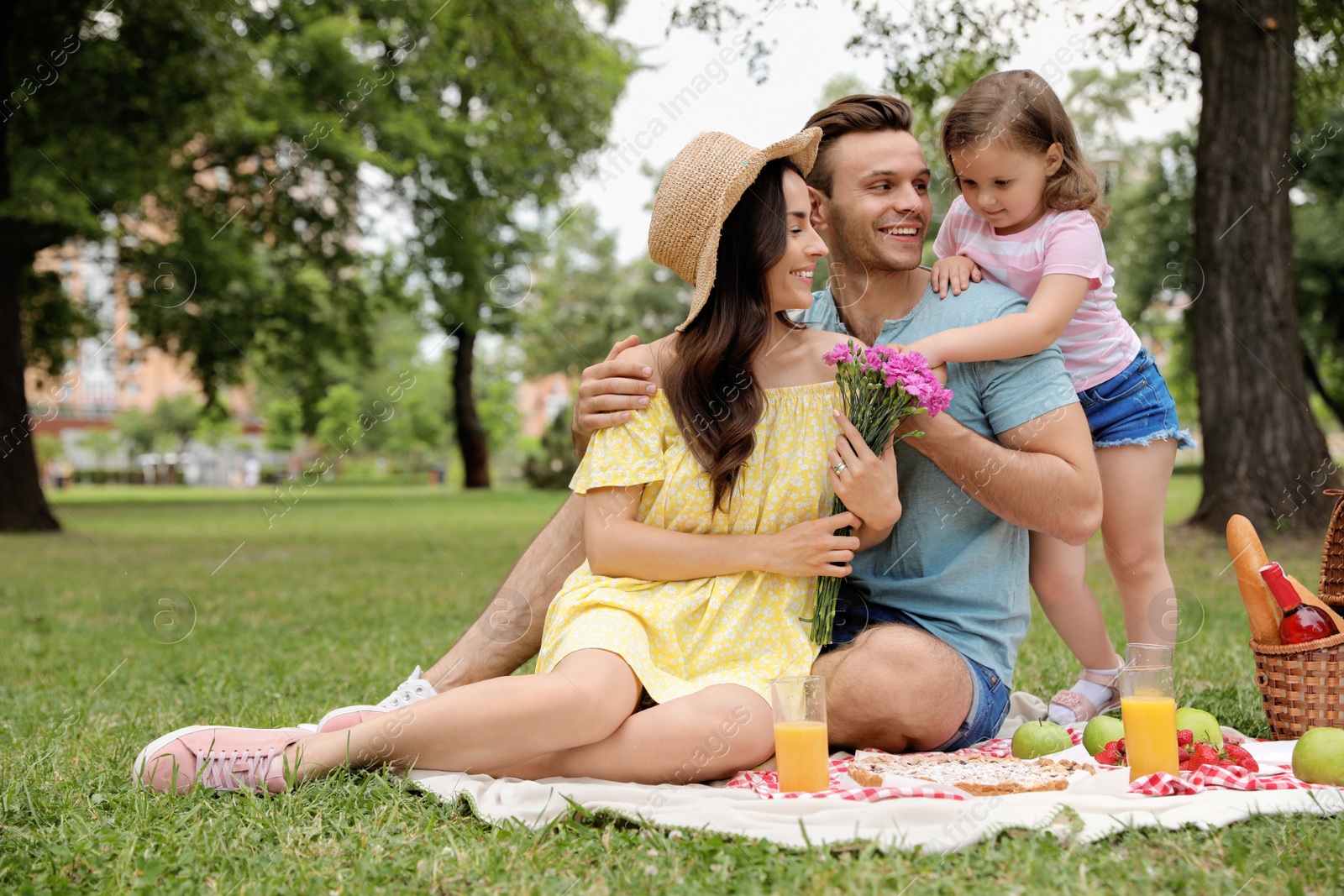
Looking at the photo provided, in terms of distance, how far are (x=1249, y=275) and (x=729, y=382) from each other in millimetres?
7144

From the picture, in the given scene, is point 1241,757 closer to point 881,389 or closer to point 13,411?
point 881,389

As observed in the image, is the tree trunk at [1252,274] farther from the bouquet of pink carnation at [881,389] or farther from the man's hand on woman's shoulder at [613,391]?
the man's hand on woman's shoulder at [613,391]

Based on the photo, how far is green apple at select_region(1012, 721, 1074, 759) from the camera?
9.69ft

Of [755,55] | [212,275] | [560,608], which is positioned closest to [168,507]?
[212,275]

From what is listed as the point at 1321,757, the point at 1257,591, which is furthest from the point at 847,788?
the point at 1257,591

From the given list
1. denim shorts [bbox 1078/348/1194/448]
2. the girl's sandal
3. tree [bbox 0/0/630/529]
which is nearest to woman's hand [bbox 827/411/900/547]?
denim shorts [bbox 1078/348/1194/448]

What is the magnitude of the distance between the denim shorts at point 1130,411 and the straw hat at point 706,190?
123cm

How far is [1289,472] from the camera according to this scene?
8672mm

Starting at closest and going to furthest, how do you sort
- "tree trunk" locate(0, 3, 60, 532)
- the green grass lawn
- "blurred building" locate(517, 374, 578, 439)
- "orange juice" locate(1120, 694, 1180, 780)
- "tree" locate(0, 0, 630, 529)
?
the green grass lawn, "orange juice" locate(1120, 694, 1180, 780), "tree" locate(0, 0, 630, 529), "tree trunk" locate(0, 3, 60, 532), "blurred building" locate(517, 374, 578, 439)

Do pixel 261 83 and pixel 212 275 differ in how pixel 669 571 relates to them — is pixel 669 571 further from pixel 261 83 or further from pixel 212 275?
pixel 212 275

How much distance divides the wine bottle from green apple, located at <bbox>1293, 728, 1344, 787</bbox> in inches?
22.8

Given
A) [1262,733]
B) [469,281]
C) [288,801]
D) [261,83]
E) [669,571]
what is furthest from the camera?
[469,281]

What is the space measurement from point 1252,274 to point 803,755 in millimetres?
7612

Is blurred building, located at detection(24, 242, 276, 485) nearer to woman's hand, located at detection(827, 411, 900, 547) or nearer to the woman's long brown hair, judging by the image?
the woman's long brown hair
